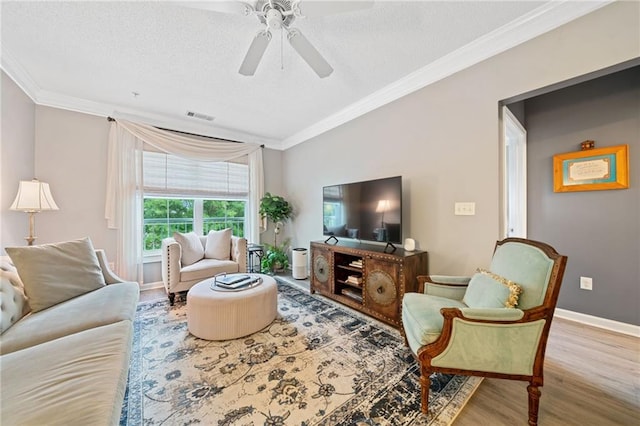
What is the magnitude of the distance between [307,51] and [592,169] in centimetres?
298

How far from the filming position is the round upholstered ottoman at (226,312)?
6.68 feet

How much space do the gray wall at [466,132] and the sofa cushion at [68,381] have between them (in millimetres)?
2532

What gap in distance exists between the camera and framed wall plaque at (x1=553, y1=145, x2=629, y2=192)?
2.17 meters

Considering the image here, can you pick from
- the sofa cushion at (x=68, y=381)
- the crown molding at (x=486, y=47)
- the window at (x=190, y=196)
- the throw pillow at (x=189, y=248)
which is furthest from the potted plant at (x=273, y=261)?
the sofa cushion at (x=68, y=381)

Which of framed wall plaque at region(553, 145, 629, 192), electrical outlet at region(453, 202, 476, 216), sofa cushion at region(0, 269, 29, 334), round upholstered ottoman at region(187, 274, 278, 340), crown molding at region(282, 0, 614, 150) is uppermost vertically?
crown molding at region(282, 0, 614, 150)

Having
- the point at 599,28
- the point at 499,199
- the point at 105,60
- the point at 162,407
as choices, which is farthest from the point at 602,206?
the point at 105,60

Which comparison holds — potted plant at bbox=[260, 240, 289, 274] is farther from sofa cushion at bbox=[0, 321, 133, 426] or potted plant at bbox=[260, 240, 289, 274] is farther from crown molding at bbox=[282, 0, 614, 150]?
sofa cushion at bbox=[0, 321, 133, 426]

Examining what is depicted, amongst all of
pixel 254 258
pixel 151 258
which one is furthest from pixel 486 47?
pixel 151 258

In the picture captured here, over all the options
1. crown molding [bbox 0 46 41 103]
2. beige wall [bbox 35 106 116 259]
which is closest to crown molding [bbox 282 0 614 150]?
crown molding [bbox 0 46 41 103]

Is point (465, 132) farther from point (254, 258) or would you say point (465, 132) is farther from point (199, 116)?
point (254, 258)

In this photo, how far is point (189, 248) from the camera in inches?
129

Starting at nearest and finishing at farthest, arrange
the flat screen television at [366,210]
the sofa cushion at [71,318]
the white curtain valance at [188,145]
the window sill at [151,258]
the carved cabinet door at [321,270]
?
the sofa cushion at [71,318] < the flat screen television at [366,210] < the carved cabinet door at [321,270] < the white curtain valance at [188,145] < the window sill at [151,258]

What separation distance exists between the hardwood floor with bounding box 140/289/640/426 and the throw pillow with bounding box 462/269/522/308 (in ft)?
1.86

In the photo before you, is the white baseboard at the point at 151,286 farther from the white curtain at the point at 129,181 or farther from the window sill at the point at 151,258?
the window sill at the point at 151,258
